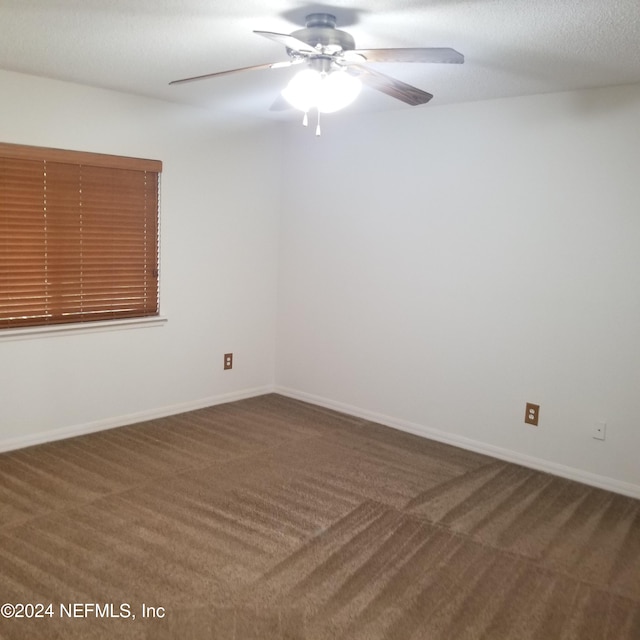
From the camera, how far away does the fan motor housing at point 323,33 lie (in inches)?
94.0

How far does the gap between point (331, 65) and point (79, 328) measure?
235 centimetres

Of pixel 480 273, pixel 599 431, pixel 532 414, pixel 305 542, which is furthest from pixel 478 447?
pixel 305 542

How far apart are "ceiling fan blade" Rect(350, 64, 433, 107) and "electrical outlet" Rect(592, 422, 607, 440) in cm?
208

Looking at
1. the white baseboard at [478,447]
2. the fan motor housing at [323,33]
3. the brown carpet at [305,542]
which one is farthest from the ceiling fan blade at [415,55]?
the white baseboard at [478,447]

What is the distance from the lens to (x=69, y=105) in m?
3.69

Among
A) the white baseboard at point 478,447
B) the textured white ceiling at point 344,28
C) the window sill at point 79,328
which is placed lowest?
the white baseboard at point 478,447

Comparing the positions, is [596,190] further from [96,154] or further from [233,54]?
[96,154]

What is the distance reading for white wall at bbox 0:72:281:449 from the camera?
3670 millimetres

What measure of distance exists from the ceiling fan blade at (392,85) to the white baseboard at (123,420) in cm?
275

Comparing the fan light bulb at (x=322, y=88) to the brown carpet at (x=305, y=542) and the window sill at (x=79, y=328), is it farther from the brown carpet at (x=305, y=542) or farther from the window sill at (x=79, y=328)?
the window sill at (x=79, y=328)

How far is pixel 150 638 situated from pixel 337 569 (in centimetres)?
80

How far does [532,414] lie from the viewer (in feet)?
12.3

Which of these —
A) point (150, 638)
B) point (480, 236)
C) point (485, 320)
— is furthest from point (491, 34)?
point (150, 638)

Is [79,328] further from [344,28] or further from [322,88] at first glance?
[344,28]
